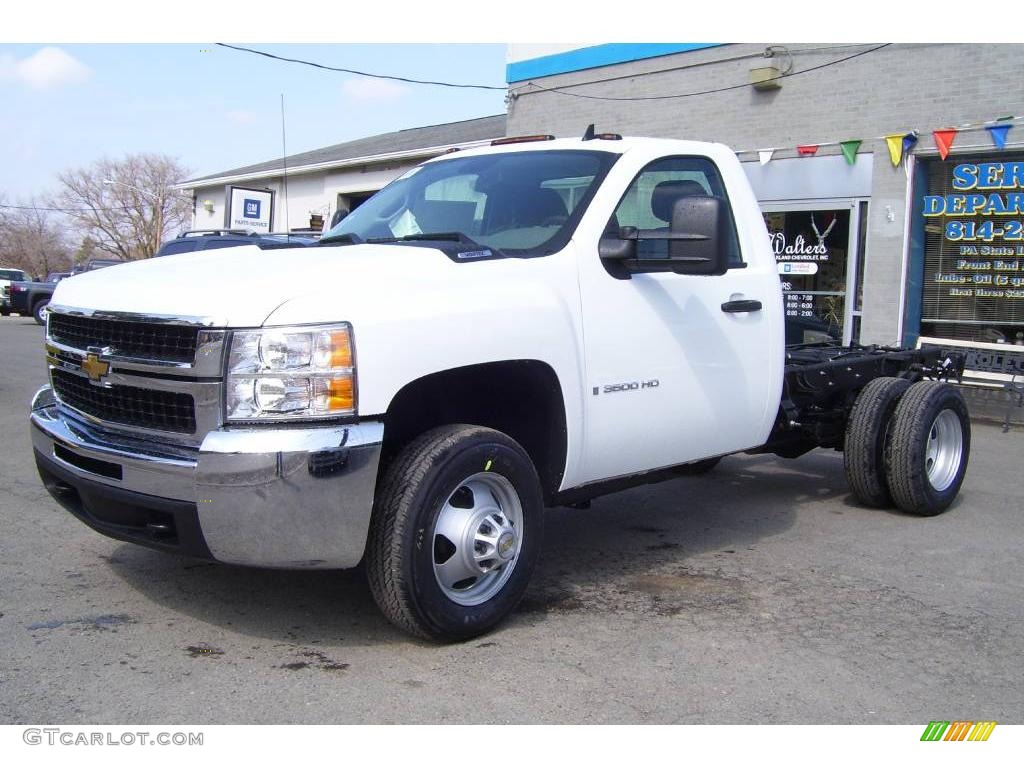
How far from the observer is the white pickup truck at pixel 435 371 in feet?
11.6

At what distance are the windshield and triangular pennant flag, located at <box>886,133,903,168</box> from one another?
A: 8.69 m

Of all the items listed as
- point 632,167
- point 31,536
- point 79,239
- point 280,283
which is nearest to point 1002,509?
point 632,167

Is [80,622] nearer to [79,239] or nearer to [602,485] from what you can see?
[602,485]

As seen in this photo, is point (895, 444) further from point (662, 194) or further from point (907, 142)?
point (907, 142)

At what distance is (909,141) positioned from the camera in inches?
486

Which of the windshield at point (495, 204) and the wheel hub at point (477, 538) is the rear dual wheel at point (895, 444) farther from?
the wheel hub at point (477, 538)

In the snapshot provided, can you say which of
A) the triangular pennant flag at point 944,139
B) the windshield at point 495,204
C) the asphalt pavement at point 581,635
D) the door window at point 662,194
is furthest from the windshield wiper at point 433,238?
the triangular pennant flag at point 944,139

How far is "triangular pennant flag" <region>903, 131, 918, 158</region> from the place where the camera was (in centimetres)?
1227

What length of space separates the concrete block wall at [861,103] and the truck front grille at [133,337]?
10.6 metres

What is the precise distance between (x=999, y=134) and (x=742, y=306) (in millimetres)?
7942

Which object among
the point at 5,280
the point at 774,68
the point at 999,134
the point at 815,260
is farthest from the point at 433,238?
the point at 5,280

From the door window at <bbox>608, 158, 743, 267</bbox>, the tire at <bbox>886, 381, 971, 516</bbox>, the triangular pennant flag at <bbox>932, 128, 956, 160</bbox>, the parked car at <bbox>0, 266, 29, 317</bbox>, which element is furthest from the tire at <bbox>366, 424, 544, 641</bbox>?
the parked car at <bbox>0, 266, 29, 317</bbox>

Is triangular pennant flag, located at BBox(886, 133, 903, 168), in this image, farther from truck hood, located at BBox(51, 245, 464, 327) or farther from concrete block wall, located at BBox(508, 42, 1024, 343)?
truck hood, located at BBox(51, 245, 464, 327)

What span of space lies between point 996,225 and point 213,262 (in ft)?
34.3
